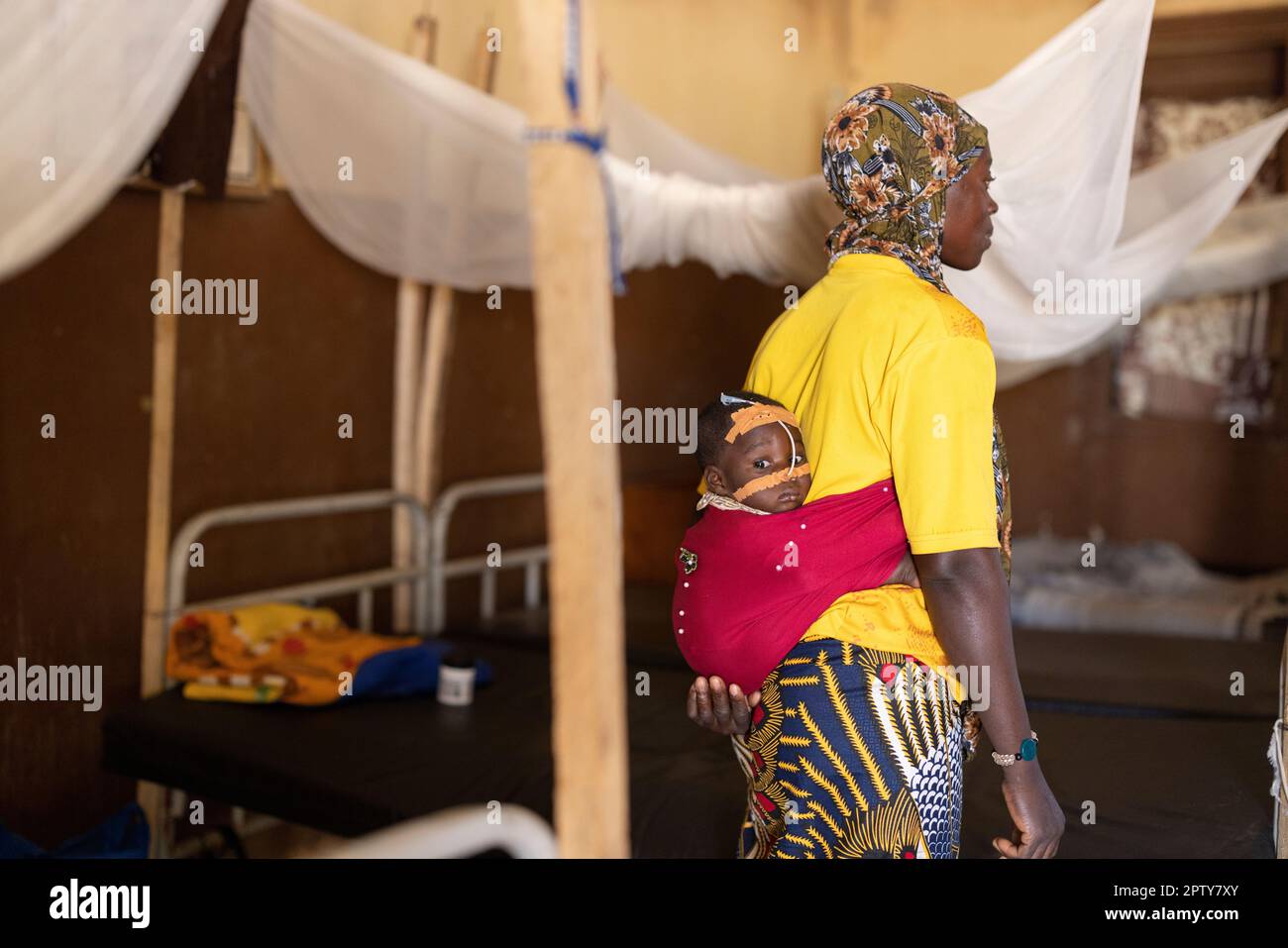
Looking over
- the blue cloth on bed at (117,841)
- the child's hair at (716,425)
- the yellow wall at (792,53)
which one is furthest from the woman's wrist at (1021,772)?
the yellow wall at (792,53)

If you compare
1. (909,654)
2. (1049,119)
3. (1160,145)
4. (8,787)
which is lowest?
(8,787)

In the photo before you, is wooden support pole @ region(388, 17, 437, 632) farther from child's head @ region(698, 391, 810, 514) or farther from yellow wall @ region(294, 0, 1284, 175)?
child's head @ region(698, 391, 810, 514)

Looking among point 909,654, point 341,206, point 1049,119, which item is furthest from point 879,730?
point 341,206

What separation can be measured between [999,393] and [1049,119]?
3025 millimetres

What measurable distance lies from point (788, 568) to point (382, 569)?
2717mm

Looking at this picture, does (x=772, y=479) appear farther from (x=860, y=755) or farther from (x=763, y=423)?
(x=860, y=755)

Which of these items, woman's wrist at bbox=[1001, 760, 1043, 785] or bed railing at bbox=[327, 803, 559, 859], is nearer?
bed railing at bbox=[327, 803, 559, 859]

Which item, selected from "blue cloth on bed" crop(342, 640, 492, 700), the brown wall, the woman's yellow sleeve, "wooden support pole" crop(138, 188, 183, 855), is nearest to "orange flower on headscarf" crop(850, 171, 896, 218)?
the woman's yellow sleeve

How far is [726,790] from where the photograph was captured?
239 centimetres

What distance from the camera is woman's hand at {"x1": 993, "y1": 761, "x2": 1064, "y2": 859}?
142 centimetres

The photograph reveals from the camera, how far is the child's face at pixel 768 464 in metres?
1.49

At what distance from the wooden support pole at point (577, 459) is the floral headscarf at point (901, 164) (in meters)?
0.42

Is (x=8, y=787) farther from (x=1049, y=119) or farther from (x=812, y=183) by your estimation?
(x=1049, y=119)

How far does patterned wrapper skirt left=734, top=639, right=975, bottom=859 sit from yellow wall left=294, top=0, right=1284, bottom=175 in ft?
12.2
